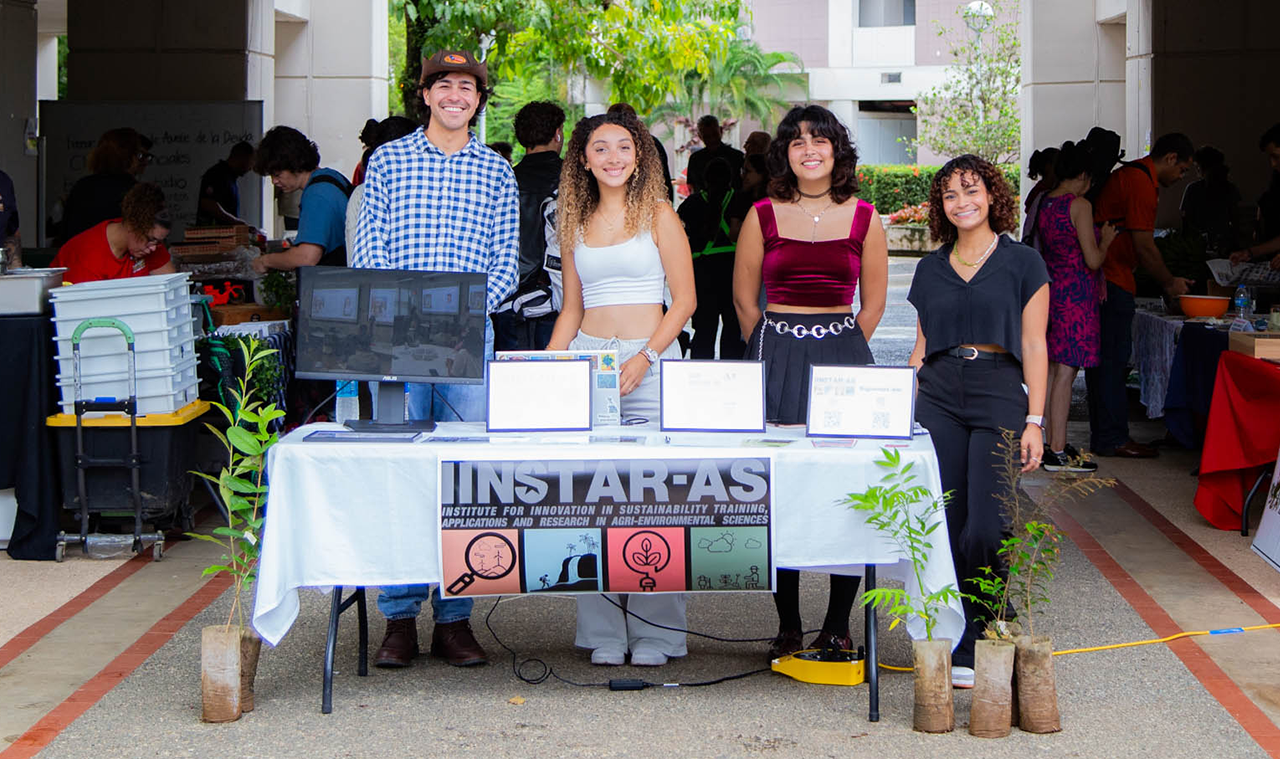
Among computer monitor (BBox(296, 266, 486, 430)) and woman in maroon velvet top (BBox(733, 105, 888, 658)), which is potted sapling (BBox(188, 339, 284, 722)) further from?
woman in maroon velvet top (BBox(733, 105, 888, 658))

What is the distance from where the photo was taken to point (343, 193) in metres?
7.30

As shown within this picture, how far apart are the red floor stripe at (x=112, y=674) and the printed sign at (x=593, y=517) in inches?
47.3

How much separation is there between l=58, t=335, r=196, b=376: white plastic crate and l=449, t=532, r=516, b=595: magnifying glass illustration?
2.61 m

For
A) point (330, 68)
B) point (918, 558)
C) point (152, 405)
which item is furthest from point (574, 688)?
point (330, 68)

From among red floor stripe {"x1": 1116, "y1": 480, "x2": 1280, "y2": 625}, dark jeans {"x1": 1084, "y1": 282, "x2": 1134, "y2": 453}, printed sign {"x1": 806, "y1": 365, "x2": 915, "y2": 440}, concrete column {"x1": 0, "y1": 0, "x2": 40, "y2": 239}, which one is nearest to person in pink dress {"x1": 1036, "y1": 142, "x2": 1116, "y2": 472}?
dark jeans {"x1": 1084, "y1": 282, "x2": 1134, "y2": 453}

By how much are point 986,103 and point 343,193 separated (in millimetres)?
26445

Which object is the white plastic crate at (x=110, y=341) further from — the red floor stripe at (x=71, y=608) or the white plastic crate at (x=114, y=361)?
the red floor stripe at (x=71, y=608)

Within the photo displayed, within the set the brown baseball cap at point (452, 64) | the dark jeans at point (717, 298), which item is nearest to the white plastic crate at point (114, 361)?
the brown baseball cap at point (452, 64)

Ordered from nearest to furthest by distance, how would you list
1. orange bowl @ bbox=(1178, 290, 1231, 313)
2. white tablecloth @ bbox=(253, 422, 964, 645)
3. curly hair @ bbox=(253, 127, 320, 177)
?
white tablecloth @ bbox=(253, 422, 964, 645)
curly hair @ bbox=(253, 127, 320, 177)
orange bowl @ bbox=(1178, 290, 1231, 313)

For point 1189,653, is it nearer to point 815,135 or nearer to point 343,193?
point 815,135

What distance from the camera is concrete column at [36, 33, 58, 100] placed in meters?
25.7

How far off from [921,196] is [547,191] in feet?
92.0

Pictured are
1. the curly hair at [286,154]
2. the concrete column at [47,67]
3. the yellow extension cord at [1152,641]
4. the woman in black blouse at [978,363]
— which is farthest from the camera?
the concrete column at [47,67]

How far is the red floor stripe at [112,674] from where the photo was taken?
4.12 meters
